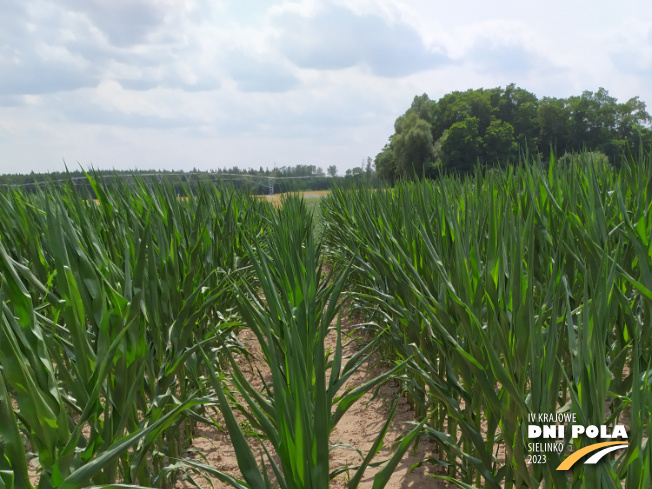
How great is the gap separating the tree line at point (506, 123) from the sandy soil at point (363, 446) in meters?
30.6

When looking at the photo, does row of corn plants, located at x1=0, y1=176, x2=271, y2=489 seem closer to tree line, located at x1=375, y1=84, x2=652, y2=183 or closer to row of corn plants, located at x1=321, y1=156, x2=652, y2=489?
row of corn plants, located at x1=321, y1=156, x2=652, y2=489

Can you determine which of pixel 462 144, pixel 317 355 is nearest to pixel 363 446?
pixel 317 355

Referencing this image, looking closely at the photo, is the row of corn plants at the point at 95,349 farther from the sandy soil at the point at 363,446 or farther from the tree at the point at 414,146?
the tree at the point at 414,146

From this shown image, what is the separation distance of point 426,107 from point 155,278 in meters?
38.0

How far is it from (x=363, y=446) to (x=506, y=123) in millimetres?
35570

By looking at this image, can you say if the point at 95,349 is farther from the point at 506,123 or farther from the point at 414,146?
the point at 506,123

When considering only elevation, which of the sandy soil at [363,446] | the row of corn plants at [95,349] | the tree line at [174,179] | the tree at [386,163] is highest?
the tree at [386,163]

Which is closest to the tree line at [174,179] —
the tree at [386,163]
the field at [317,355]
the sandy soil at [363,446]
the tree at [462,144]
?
Result: the field at [317,355]

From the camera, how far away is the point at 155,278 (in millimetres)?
1701

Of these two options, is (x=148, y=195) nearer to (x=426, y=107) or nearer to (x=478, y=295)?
(x=478, y=295)

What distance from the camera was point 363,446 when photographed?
2.38 m

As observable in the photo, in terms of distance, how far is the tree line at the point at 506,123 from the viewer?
3278 cm

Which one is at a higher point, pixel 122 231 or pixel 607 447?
pixel 122 231

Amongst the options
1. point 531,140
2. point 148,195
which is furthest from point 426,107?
point 148,195
